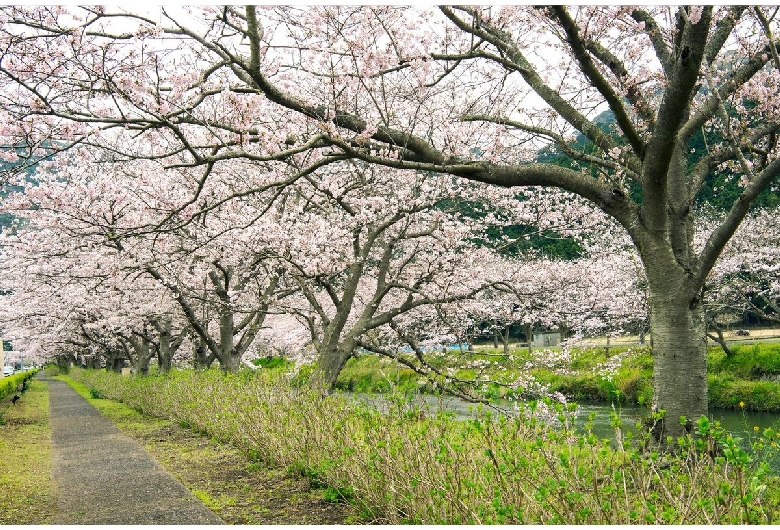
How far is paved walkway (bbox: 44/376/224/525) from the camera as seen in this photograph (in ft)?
18.7

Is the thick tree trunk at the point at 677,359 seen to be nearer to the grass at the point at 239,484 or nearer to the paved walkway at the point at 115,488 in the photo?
the grass at the point at 239,484

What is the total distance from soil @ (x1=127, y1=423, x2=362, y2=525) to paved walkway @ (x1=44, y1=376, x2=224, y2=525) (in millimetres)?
181

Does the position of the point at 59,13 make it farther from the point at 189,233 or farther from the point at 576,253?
the point at 576,253

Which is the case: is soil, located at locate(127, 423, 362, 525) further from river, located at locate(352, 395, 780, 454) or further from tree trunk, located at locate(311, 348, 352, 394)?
river, located at locate(352, 395, 780, 454)

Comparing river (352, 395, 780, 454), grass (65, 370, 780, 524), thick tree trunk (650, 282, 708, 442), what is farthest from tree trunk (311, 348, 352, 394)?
thick tree trunk (650, 282, 708, 442)

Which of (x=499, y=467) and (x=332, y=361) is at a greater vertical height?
(x=332, y=361)

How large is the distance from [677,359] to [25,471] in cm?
862

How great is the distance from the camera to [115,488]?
281 inches

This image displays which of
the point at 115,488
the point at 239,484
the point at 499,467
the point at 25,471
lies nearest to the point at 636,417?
the point at 239,484

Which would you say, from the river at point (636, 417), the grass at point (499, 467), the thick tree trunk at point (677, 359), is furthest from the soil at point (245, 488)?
the river at point (636, 417)

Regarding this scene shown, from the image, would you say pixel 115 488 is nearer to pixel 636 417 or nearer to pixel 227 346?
pixel 227 346

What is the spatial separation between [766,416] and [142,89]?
16.1 m

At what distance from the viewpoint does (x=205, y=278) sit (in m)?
14.0

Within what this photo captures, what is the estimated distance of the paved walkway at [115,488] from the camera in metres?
5.71
